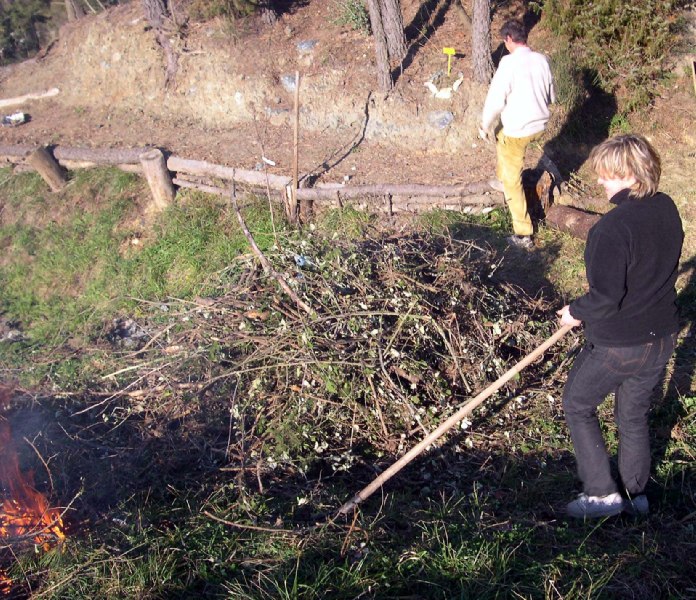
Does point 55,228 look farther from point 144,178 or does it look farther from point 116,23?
point 116,23

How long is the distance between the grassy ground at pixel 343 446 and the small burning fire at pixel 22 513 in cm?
8

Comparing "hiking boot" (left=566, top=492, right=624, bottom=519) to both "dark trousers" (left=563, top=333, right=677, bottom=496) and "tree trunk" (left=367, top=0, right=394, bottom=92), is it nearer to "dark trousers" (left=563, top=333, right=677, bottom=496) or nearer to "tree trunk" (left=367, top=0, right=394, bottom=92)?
"dark trousers" (left=563, top=333, right=677, bottom=496)

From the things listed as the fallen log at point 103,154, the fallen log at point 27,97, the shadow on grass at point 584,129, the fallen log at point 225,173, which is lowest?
the shadow on grass at point 584,129

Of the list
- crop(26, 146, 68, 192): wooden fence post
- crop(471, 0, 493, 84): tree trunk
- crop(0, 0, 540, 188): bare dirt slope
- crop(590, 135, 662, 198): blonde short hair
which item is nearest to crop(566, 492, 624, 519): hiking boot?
crop(590, 135, 662, 198): blonde short hair

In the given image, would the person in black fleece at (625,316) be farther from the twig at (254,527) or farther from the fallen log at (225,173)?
the fallen log at (225,173)

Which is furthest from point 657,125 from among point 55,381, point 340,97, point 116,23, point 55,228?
point 116,23

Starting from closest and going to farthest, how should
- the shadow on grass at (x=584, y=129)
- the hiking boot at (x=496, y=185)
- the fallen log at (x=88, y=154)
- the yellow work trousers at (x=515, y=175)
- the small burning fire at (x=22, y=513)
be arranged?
the small burning fire at (x=22, y=513), the yellow work trousers at (x=515, y=175), the hiking boot at (x=496, y=185), the shadow on grass at (x=584, y=129), the fallen log at (x=88, y=154)

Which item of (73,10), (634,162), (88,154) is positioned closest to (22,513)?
(634,162)

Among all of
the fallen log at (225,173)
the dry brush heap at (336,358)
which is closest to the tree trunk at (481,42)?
the fallen log at (225,173)

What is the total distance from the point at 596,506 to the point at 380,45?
6238mm

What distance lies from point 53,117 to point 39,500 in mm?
8133

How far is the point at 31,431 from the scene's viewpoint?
16.2 feet

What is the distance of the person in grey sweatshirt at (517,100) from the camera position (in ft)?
18.1

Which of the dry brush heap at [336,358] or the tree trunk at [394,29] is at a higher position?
the tree trunk at [394,29]
